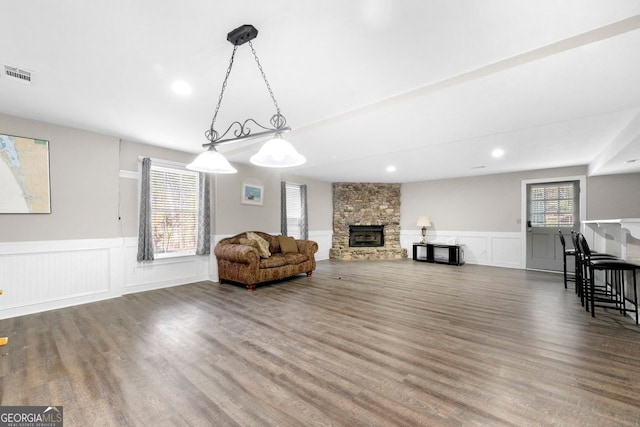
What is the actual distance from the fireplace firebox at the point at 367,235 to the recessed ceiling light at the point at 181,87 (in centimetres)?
632

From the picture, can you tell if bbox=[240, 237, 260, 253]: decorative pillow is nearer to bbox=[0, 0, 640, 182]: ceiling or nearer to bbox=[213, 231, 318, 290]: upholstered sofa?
bbox=[213, 231, 318, 290]: upholstered sofa

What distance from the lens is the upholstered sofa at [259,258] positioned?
461cm

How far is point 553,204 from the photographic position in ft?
20.2

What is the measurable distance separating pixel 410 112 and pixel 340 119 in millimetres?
832

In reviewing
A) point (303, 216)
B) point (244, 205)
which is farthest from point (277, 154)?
point (303, 216)

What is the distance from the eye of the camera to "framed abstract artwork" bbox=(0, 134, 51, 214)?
10.9 feet

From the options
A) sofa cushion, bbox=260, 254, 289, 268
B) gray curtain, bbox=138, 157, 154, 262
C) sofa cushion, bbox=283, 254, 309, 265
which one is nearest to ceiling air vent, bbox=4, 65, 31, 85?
gray curtain, bbox=138, 157, 154, 262

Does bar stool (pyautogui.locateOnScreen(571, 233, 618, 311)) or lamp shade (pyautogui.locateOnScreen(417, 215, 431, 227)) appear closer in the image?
bar stool (pyautogui.locateOnScreen(571, 233, 618, 311))

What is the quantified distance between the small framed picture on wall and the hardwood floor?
2485mm

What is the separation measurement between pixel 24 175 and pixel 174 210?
189 centimetres

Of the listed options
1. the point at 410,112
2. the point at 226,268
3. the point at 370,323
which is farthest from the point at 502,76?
the point at 226,268

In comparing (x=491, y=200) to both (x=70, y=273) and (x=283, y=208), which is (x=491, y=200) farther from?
(x=70, y=273)

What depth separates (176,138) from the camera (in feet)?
13.9

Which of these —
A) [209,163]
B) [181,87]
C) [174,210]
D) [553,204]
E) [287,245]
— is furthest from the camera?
[553,204]
